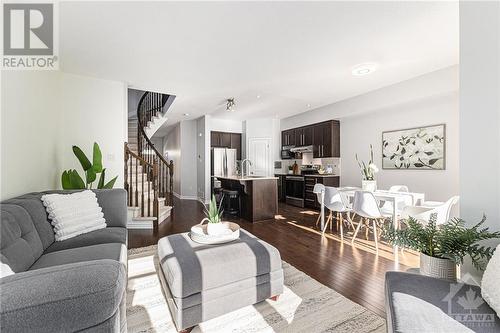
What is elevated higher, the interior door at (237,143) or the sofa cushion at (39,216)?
the interior door at (237,143)

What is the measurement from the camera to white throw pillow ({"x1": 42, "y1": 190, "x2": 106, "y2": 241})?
1.86m

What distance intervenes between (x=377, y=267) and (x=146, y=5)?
11.5 ft

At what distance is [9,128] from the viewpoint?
1.86 meters

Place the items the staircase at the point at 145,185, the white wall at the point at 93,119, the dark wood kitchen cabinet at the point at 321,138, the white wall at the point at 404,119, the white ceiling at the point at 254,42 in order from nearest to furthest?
1. the white ceiling at the point at 254,42
2. the white wall at the point at 93,119
3. the white wall at the point at 404,119
4. the staircase at the point at 145,185
5. the dark wood kitchen cabinet at the point at 321,138

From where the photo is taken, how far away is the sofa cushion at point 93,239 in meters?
1.76

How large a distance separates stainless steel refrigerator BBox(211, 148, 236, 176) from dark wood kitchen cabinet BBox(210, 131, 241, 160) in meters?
0.31

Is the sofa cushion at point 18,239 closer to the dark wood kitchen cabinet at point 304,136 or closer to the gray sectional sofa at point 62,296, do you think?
the gray sectional sofa at point 62,296

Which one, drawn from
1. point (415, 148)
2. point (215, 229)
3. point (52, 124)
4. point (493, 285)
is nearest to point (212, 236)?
point (215, 229)

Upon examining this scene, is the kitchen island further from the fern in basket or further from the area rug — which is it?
the fern in basket

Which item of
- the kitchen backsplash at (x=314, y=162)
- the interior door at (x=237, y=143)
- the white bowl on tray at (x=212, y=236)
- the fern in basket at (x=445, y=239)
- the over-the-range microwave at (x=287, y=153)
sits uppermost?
the interior door at (x=237, y=143)

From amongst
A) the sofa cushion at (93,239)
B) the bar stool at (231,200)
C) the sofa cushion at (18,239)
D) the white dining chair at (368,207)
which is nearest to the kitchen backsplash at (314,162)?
the bar stool at (231,200)

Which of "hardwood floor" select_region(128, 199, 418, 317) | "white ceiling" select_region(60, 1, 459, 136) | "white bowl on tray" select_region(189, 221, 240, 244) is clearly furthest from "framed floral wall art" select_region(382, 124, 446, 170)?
"white bowl on tray" select_region(189, 221, 240, 244)

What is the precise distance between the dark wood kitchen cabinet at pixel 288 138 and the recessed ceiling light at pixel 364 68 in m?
3.47

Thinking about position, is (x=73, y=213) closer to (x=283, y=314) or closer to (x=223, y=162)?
(x=283, y=314)
